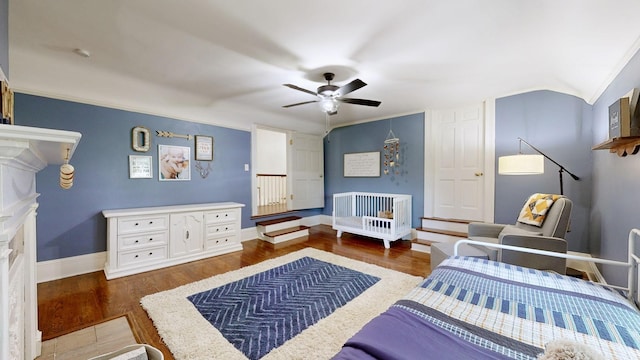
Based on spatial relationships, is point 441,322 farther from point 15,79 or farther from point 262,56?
point 15,79

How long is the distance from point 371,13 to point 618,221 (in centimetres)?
275

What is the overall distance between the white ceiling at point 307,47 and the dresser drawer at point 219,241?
2016mm

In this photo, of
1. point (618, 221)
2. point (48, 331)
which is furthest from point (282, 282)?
point (618, 221)

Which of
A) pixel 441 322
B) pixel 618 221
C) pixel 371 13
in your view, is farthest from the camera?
pixel 618 221

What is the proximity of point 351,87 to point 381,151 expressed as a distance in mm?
2751

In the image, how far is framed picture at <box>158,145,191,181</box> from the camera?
3.62 metres

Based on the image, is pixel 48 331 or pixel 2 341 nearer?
pixel 2 341

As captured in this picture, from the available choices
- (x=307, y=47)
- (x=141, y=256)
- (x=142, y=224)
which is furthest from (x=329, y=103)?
(x=141, y=256)

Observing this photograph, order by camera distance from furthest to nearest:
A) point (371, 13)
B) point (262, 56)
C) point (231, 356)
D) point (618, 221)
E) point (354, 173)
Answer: point (354, 173) → point (262, 56) → point (618, 221) → point (371, 13) → point (231, 356)

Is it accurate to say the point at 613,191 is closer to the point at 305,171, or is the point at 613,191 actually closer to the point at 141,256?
the point at 305,171

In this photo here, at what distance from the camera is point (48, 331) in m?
1.91

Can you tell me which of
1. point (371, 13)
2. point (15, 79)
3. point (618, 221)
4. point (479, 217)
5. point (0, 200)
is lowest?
point (479, 217)

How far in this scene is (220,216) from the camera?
3799 millimetres

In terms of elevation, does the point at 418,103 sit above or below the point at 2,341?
above
